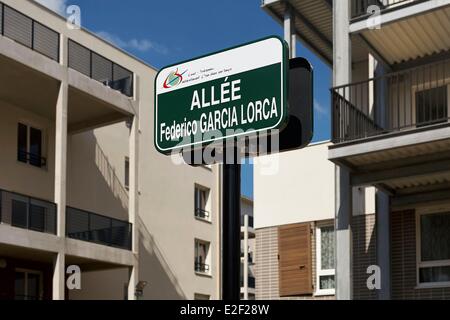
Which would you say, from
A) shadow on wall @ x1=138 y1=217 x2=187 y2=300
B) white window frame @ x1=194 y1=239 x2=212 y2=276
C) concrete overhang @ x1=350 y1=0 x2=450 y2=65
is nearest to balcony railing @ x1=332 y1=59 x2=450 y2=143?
concrete overhang @ x1=350 y1=0 x2=450 y2=65

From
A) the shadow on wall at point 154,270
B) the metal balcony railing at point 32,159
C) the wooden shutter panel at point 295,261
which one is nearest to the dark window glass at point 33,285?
the metal balcony railing at point 32,159

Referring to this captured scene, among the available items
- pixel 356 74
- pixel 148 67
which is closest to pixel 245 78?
pixel 356 74

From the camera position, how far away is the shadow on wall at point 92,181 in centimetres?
2722

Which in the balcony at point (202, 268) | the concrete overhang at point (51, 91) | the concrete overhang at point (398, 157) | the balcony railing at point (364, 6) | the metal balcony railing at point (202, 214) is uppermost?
the concrete overhang at point (51, 91)

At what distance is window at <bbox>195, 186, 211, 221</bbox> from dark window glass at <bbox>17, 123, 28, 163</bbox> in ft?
40.0

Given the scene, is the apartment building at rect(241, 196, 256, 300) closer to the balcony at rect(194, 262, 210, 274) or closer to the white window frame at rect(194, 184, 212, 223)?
the white window frame at rect(194, 184, 212, 223)

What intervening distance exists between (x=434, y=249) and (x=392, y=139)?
3075mm

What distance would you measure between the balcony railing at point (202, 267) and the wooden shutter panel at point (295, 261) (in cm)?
1787

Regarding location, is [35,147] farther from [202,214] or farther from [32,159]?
[202,214]

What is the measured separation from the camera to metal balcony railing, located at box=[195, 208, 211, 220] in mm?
36284

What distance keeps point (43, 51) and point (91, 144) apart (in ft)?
19.6

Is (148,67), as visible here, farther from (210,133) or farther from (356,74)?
(210,133)

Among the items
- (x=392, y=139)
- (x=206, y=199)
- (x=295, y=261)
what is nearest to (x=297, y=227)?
(x=295, y=261)

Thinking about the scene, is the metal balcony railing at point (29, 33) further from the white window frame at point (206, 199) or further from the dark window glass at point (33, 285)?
the white window frame at point (206, 199)
